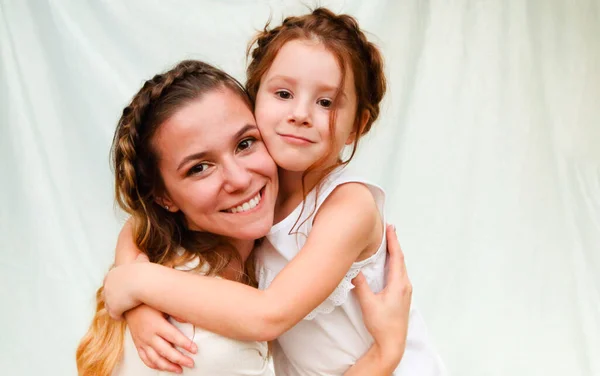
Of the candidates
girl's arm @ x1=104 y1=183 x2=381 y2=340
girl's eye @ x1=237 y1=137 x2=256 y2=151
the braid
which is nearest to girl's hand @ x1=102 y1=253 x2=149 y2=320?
girl's arm @ x1=104 y1=183 x2=381 y2=340

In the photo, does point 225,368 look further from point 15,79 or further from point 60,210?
point 15,79

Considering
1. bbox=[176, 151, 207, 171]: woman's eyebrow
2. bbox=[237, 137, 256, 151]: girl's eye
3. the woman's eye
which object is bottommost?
the woman's eye

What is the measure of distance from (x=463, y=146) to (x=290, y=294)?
1.64 metres

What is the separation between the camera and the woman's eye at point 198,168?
48.9 inches

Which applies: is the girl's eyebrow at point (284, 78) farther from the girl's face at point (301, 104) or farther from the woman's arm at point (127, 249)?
the woman's arm at point (127, 249)

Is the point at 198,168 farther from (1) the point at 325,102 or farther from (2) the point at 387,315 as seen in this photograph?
(2) the point at 387,315

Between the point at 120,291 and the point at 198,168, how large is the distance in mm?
273

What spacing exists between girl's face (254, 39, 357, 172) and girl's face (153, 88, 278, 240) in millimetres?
33

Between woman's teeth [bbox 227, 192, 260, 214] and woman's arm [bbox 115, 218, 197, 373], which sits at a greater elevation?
woman's teeth [bbox 227, 192, 260, 214]

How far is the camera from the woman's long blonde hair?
4.08ft

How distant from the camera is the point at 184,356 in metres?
1.09

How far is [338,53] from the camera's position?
1292mm

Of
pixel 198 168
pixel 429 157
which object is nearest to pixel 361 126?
pixel 198 168

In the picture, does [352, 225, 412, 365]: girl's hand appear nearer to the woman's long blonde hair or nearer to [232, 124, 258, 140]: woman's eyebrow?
the woman's long blonde hair
